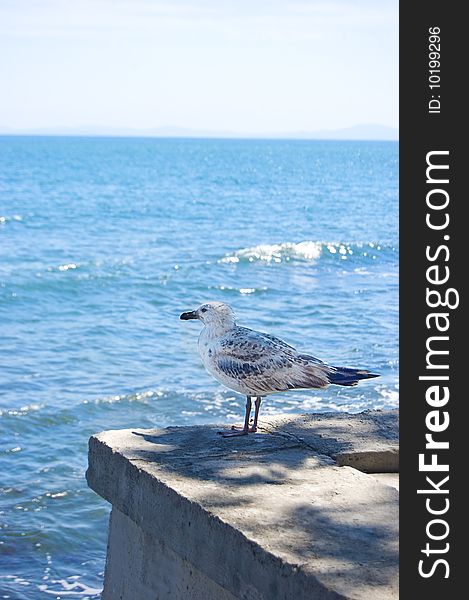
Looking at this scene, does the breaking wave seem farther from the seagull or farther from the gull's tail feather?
the gull's tail feather

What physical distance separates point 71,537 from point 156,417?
3812 millimetres

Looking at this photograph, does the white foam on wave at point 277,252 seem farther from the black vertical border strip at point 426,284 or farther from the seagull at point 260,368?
the black vertical border strip at point 426,284

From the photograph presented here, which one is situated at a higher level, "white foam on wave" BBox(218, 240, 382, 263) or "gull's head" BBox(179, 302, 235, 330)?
"gull's head" BBox(179, 302, 235, 330)

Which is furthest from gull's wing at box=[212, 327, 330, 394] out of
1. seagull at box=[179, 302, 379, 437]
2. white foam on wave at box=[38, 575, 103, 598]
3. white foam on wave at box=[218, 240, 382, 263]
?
white foam on wave at box=[218, 240, 382, 263]

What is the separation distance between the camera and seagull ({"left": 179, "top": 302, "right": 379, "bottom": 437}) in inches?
213

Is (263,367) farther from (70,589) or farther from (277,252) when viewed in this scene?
(277,252)

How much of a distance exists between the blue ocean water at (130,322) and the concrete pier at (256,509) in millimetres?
3129

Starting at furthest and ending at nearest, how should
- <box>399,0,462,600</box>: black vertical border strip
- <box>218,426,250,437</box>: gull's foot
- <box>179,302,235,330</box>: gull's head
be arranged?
<box>179,302,235,330</box>: gull's head
<box>218,426,250,437</box>: gull's foot
<box>399,0,462,600</box>: black vertical border strip

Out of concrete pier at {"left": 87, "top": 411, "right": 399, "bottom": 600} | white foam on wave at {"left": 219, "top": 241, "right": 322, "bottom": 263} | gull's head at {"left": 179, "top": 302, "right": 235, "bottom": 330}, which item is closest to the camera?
concrete pier at {"left": 87, "top": 411, "right": 399, "bottom": 600}

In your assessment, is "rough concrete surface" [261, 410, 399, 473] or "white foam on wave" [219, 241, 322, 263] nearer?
"rough concrete surface" [261, 410, 399, 473]

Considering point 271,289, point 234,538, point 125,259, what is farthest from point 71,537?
point 125,259

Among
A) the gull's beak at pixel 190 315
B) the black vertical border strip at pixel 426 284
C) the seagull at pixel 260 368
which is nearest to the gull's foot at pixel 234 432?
the seagull at pixel 260 368

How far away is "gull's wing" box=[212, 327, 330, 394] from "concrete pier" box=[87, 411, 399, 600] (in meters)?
0.23

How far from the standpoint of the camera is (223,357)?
5.49 metres
